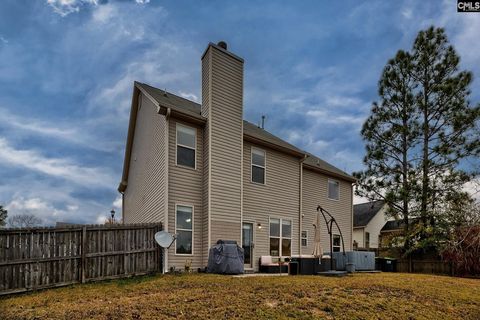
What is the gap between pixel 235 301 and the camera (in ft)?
22.3

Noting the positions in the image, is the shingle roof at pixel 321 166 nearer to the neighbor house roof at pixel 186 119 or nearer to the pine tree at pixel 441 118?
the neighbor house roof at pixel 186 119

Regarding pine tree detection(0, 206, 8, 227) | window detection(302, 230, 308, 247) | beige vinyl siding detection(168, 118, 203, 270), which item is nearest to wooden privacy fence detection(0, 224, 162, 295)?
beige vinyl siding detection(168, 118, 203, 270)

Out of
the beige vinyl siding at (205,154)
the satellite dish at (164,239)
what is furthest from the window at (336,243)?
the satellite dish at (164,239)

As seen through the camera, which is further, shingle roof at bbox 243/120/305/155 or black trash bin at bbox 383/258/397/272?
black trash bin at bbox 383/258/397/272

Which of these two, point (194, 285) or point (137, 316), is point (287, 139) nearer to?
point (194, 285)

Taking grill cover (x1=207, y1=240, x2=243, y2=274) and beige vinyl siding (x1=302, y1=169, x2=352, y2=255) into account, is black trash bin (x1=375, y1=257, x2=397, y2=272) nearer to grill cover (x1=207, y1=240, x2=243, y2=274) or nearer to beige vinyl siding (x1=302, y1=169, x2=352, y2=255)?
beige vinyl siding (x1=302, y1=169, x2=352, y2=255)

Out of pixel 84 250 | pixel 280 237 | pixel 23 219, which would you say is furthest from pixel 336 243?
pixel 23 219

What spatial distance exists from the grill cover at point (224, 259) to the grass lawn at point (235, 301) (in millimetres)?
1692

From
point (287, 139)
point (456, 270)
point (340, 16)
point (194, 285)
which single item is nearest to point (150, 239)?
point (194, 285)

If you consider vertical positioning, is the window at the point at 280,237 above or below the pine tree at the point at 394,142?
below

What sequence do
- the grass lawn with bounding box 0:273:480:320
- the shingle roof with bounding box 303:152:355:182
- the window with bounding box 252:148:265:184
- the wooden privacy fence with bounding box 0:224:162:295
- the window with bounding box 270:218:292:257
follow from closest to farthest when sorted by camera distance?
the grass lawn with bounding box 0:273:480:320
the wooden privacy fence with bounding box 0:224:162:295
the window with bounding box 252:148:265:184
the window with bounding box 270:218:292:257
the shingle roof with bounding box 303:152:355:182

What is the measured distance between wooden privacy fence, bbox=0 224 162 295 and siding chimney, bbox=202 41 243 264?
219 cm

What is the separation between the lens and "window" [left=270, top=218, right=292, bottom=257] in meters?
15.1

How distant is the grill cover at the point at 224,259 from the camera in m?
11.4
